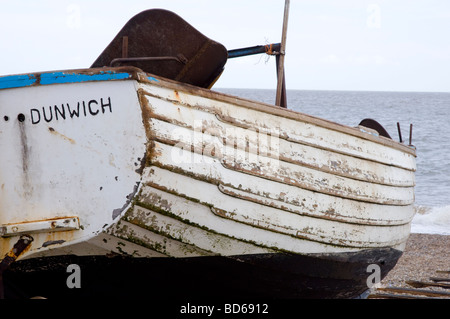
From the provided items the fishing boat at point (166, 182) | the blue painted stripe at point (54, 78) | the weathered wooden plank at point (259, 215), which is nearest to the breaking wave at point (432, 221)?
the weathered wooden plank at point (259, 215)

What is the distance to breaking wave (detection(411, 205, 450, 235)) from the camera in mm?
12717

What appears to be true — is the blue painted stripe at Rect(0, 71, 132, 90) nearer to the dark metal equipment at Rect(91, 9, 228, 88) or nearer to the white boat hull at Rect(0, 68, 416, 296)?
the white boat hull at Rect(0, 68, 416, 296)

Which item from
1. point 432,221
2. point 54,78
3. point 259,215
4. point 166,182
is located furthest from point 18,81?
point 432,221

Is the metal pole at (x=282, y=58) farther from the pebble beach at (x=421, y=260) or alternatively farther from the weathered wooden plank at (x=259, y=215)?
the pebble beach at (x=421, y=260)

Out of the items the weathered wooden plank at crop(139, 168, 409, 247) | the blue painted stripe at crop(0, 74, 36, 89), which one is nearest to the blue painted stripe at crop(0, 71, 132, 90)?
the blue painted stripe at crop(0, 74, 36, 89)

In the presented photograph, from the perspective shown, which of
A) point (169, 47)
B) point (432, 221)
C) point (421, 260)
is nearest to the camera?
point (169, 47)

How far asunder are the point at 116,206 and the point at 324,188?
147cm

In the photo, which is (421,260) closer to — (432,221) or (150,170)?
(432,221)

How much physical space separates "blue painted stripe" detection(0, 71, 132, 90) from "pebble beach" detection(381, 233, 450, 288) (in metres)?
4.88

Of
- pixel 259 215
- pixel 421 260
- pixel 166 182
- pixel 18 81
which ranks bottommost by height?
pixel 421 260

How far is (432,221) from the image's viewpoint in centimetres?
1373

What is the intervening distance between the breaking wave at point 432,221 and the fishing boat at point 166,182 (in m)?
8.98

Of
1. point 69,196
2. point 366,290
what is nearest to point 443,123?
point 366,290

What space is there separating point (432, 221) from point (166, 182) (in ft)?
38.1
